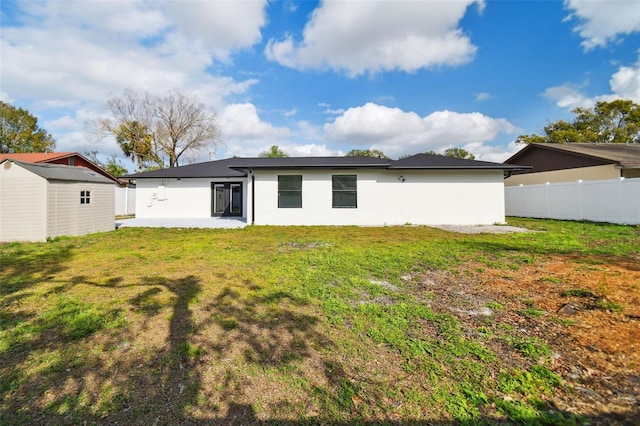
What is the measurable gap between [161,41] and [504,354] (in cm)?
1371

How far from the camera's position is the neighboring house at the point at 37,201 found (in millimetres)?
7238

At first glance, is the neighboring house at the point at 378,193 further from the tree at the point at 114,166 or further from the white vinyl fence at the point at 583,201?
the tree at the point at 114,166

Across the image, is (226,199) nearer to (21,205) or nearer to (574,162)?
(21,205)

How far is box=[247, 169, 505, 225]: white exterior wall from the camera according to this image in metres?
11.4

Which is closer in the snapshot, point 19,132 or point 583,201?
point 583,201

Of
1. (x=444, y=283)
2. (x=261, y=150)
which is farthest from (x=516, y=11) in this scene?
(x=261, y=150)

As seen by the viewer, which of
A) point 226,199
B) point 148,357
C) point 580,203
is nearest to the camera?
point 148,357

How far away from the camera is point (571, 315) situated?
2.82 metres

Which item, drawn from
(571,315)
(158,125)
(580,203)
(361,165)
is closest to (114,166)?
(158,125)

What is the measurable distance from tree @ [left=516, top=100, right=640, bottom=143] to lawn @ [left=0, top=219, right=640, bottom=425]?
27.5 metres

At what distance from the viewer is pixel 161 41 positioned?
34.0 ft

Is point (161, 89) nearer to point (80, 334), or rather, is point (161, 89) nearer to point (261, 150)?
point (261, 150)

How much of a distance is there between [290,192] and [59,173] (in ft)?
24.1

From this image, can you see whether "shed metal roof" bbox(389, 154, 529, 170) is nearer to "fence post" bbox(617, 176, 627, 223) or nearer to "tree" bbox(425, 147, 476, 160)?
"fence post" bbox(617, 176, 627, 223)
